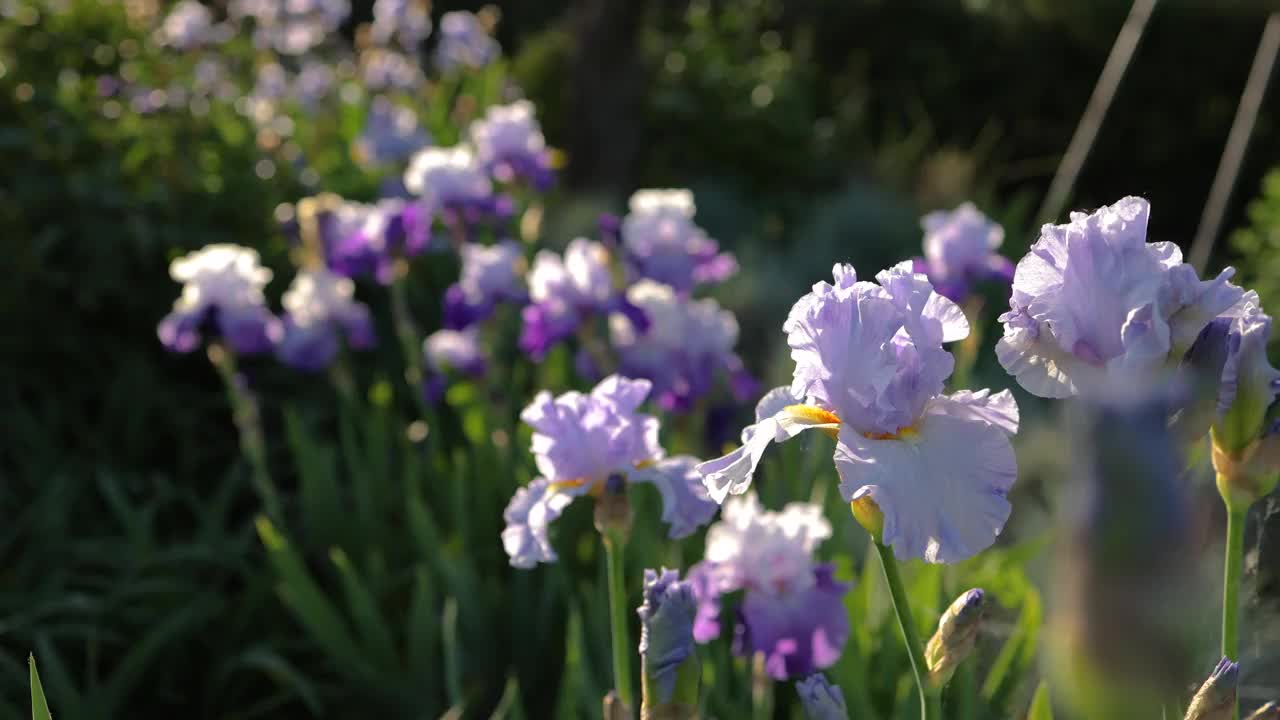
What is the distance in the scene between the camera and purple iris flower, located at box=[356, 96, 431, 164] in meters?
4.49

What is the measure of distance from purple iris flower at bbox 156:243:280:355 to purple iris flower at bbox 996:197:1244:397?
2068mm

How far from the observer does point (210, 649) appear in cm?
261

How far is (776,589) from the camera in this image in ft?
5.29

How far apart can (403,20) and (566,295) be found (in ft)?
12.7

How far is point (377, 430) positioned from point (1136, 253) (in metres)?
2.21

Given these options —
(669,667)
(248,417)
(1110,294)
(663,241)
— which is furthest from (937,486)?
(248,417)

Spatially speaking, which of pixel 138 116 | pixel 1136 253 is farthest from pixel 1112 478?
pixel 138 116

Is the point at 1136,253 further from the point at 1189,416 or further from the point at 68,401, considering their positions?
the point at 68,401

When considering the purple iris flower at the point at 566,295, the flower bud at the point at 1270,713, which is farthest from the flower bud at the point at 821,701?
the purple iris flower at the point at 566,295

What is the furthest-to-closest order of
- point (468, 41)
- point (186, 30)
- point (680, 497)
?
1. point (468, 41)
2. point (186, 30)
3. point (680, 497)

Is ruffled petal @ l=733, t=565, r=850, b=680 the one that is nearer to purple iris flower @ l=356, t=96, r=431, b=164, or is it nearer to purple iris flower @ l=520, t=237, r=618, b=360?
purple iris flower @ l=520, t=237, r=618, b=360

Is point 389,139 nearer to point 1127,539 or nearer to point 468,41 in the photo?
point 468,41

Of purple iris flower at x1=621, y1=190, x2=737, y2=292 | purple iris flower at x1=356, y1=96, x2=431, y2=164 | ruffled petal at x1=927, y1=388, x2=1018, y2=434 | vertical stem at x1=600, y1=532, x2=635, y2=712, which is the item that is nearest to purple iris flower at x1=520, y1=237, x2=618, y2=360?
purple iris flower at x1=621, y1=190, x2=737, y2=292

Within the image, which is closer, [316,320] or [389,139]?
[316,320]
